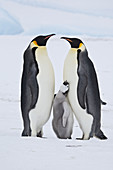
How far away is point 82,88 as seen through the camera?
220 centimetres

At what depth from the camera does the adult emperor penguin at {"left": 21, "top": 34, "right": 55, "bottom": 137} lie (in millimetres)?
2189

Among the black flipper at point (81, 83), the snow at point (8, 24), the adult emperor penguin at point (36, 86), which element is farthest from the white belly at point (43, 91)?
the snow at point (8, 24)

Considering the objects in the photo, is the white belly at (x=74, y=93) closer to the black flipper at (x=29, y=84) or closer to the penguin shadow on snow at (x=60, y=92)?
the penguin shadow on snow at (x=60, y=92)

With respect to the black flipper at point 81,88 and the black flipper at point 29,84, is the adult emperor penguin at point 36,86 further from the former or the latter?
the black flipper at point 81,88

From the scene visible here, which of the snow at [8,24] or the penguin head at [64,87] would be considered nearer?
the penguin head at [64,87]

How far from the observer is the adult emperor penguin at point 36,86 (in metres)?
2.19

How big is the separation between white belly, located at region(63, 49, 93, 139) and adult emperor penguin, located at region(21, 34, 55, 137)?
0.09 m

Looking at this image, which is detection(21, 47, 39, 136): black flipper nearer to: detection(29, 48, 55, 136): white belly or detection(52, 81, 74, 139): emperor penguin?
detection(29, 48, 55, 136): white belly

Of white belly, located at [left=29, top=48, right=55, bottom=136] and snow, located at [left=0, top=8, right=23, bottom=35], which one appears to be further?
snow, located at [left=0, top=8, right=23, bottom=35]

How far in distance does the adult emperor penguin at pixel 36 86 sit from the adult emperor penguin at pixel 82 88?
0.11 m

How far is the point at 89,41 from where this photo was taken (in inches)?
291

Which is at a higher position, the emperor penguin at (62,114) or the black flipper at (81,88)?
the black flipper at (81,88)

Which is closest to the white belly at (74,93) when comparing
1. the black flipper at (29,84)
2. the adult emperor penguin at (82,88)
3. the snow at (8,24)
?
the adult emperor penguin at (82,88)

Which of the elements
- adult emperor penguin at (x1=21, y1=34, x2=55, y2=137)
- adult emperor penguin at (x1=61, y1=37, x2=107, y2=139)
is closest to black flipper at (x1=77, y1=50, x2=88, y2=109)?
adult emperor penguin at (x1=61, y1=37, x2=107, y2=139)
